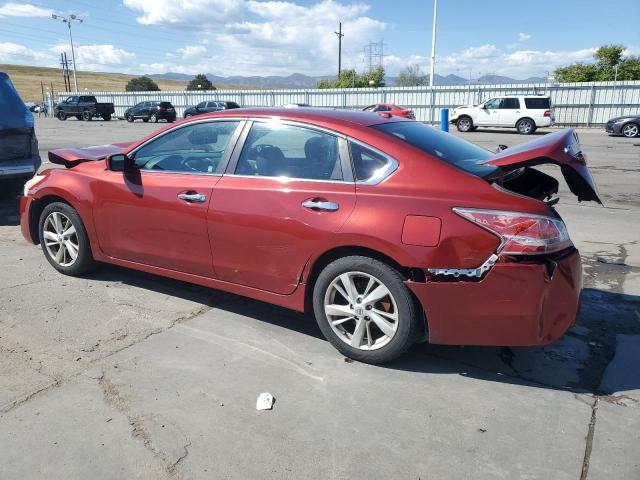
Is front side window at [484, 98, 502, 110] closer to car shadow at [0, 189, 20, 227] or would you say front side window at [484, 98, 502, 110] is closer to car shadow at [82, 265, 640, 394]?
car shadow at [0, 189, 20, 227]

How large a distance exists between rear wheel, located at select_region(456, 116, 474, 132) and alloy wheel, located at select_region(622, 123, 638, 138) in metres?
6.94

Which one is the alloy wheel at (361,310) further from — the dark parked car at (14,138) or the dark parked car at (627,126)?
the dark parked car at (627,126)

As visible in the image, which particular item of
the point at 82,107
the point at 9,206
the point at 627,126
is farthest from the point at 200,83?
the point at 9,206

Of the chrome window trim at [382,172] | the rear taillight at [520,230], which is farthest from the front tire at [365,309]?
the rear taillight at [520,230]

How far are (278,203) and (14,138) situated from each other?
5854 millimetres

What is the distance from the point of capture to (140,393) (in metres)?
3.18

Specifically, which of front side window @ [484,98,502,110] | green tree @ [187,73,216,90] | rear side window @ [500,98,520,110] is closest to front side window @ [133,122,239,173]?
rear side window @ [500,98,520,110]

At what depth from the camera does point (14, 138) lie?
7.67 metres

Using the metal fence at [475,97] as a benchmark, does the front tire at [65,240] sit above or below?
below

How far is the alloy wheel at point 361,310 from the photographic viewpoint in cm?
338

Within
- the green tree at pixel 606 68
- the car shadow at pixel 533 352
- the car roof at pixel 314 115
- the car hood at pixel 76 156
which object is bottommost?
the car shadow at pixel 533 352

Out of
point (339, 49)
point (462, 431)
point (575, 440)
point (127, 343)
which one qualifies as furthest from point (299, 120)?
point (339, 49)

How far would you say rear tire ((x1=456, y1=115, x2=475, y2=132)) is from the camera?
27.5m

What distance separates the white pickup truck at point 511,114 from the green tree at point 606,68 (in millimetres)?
21134
